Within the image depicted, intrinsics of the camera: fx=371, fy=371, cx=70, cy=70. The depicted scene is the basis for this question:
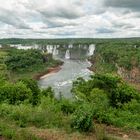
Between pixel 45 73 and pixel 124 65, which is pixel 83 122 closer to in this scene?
pixel 124 65

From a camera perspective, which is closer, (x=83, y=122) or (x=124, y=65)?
(x=83, y=122)

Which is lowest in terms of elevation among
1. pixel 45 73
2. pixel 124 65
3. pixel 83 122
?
pixel 45 73

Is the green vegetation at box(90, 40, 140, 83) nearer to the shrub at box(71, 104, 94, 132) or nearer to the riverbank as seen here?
the riverbank

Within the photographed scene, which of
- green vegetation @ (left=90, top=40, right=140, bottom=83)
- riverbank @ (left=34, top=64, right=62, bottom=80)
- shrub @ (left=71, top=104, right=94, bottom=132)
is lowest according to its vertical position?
riverbank @ (left=34, top=64, right=62, bottom=80)

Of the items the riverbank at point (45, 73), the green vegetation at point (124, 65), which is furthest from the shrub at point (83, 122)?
the riverbank at point (45, 73)

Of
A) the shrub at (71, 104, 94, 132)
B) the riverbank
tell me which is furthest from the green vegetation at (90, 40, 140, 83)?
the shrub at (71, 104, 94, 132)

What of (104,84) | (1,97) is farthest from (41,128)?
(104,84)

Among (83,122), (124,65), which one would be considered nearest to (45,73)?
(124,65)

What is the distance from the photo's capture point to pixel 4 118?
17.5m

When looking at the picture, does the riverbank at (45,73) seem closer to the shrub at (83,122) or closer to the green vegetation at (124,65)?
the green vegetation at (124,65)

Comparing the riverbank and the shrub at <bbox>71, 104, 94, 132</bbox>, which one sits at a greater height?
the shrub at <bbox>71, 104, 94, 132</bbox>

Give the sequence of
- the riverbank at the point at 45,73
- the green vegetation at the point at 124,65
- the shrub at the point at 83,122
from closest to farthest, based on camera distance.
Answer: the shrub at the point at 83,122, the green vegetation at the point at 124,65, the riverbank at the point at 45,73

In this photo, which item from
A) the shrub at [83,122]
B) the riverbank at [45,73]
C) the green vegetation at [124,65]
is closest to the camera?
the shrub at [83,122]

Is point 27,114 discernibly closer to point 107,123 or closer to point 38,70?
point 107,123
